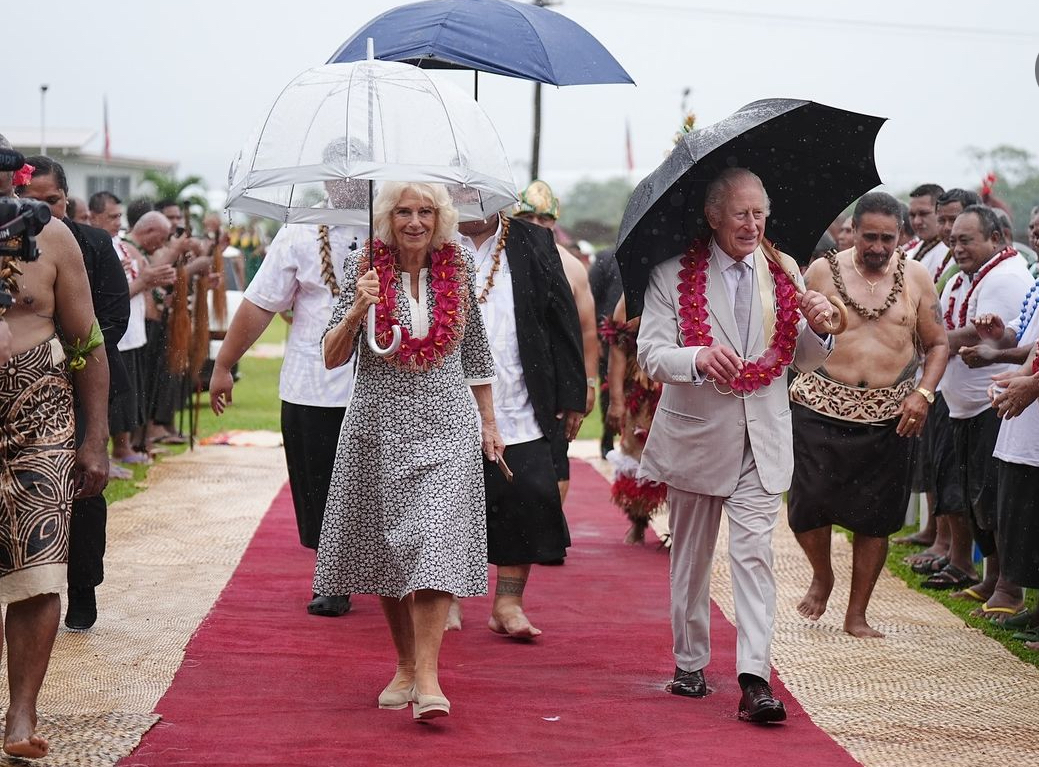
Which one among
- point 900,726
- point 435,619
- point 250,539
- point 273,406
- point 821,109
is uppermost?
point 821,109

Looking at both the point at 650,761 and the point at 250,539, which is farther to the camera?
the point at 250,539

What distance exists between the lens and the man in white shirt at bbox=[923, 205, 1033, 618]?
28.6ft

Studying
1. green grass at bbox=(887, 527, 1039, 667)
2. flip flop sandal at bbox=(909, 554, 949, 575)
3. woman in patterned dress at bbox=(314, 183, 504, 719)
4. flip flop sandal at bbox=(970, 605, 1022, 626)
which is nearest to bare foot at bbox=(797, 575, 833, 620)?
green grass at bbox=(887, 527, 1039, 667)

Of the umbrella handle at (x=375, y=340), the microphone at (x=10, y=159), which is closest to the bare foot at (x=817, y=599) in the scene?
the umbrella handle at (x=375, y=340)

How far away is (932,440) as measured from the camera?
976cm

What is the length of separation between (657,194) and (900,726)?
7.60 ft

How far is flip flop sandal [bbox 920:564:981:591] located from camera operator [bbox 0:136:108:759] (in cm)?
577

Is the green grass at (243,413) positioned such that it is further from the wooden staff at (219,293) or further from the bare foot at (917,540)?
the bare foot at (917,540)

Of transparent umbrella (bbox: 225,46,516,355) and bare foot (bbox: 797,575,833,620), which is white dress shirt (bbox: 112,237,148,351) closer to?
bare foot (bbox: 797,575,833,620)

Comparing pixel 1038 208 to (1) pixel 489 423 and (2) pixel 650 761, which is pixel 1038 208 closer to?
(1) pixel 489 423

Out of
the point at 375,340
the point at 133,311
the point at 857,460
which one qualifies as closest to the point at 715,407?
the point at 375,340

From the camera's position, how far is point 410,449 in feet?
19.0

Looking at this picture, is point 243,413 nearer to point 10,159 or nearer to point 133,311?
point 133,311

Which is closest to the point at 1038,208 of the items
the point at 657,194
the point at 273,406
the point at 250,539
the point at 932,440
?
the point at 932,440
